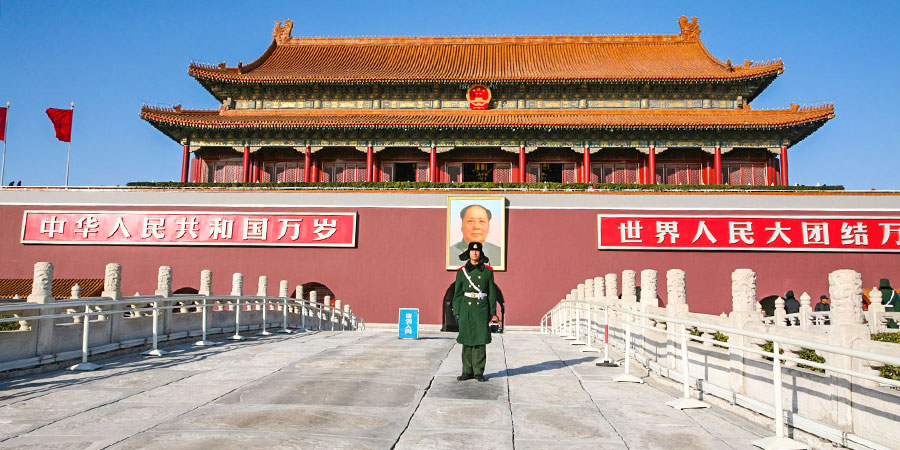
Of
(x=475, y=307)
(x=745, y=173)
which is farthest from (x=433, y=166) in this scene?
(x=475, y=307)

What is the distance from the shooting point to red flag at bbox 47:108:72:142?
25141 millimetres

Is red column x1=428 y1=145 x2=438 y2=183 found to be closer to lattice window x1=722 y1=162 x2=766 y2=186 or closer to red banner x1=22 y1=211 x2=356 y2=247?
red banner x1=22 y1=211 x2=356 y2=247

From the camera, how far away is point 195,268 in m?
23.0

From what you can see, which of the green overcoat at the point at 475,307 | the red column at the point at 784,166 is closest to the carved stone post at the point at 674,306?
the green overcoat at the point at 475,307

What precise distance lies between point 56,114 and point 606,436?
1048 inches

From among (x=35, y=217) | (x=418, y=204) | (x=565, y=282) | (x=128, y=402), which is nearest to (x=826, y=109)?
(x=565, y=282)

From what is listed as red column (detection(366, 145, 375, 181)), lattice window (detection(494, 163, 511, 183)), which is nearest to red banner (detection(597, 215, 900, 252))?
lattice window (detection(494, 163, 511, 183))

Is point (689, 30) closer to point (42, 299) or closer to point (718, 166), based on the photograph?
point (718, 166)

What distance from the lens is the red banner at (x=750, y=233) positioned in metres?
21.7

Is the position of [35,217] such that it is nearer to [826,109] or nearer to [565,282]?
[565,282]

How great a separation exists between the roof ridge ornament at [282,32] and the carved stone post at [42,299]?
25195mm

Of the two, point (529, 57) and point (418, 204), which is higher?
point (529, 57)

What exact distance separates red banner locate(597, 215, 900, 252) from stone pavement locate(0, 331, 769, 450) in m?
13.7

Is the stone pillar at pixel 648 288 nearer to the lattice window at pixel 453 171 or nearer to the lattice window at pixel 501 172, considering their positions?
the lattice window at pixel 501 172
